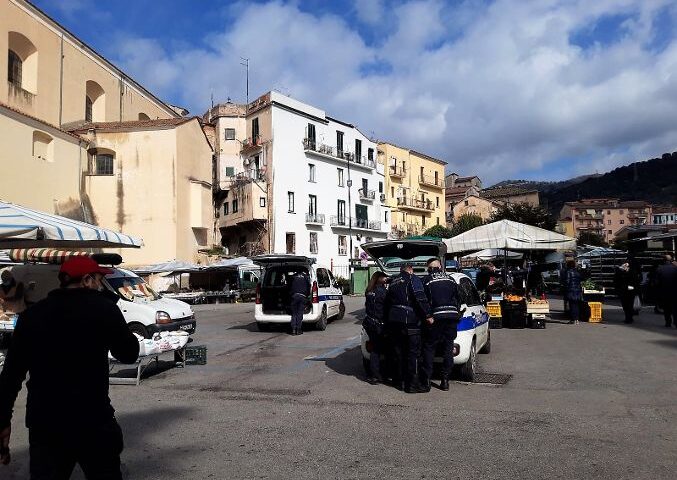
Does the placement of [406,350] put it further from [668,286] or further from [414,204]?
[414,204]

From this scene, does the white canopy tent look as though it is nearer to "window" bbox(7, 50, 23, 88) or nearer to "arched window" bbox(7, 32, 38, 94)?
→ "window" bbox(7, 50, 23, 88)

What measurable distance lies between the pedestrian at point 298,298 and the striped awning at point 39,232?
541cm

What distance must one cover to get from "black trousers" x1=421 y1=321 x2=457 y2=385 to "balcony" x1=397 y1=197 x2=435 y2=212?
60.1m

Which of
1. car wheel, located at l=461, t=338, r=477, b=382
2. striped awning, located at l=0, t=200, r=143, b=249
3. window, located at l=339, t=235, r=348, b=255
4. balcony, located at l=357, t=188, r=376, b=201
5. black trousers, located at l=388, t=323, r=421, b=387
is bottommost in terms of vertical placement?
car wheel, located at l=461, t=338, r=477, b=382

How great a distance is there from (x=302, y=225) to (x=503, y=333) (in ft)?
130

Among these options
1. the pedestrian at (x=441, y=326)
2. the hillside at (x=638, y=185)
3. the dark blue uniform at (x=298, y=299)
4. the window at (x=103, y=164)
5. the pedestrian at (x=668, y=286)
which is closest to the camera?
the pedestrian at (x=441, y=326)

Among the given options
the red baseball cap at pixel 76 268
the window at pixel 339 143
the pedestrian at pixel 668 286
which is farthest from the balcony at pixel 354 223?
the red baseball cap at pixel 76 268

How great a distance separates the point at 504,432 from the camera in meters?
5.93

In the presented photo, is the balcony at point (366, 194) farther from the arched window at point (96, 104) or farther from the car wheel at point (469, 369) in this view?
the car wheel at point (469, 369)

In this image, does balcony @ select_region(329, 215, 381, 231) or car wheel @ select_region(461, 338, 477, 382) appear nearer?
car wheel @ select_region(461, 338, 477, 382)

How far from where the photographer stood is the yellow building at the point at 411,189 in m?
66.5

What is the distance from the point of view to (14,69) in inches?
1296

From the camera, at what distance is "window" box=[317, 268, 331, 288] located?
1645 cm

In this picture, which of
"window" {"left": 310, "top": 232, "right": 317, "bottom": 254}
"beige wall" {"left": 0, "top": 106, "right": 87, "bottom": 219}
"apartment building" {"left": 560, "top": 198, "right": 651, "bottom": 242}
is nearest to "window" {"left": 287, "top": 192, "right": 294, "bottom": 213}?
"window" {"left": 310, "top": 232, "right": 317, "bottom": 254}
